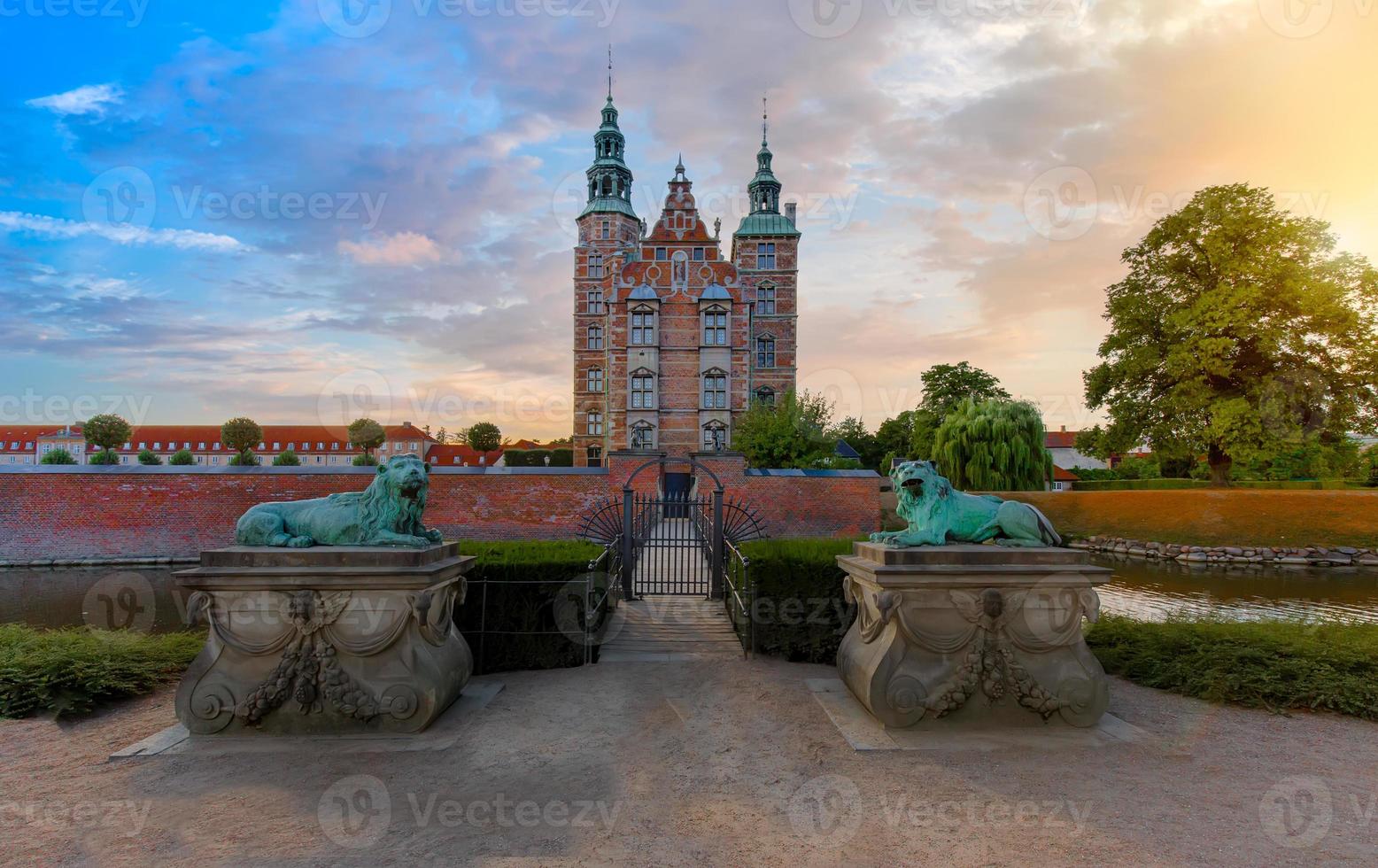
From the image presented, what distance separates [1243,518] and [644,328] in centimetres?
2476

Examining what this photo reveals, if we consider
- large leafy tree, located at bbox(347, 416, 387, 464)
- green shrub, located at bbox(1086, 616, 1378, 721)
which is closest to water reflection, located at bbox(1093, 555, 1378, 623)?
green shrub, located at bbox(1086, 616, 1378, 721)

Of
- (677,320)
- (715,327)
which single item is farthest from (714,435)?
(677,320)

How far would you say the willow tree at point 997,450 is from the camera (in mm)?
29203

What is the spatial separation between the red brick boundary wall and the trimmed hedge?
1286cm

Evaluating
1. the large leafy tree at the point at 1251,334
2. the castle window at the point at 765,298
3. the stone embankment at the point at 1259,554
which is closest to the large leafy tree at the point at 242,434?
the castle window at the point at 765,298

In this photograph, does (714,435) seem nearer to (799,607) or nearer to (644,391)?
(644,391)

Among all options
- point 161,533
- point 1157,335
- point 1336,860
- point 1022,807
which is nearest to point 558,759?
point 1022,807

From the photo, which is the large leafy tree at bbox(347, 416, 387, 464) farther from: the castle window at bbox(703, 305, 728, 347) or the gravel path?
the gravel path

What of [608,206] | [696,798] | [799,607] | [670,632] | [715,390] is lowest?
[670,632]

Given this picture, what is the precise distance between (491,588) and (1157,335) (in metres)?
27.3

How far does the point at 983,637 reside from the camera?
5.09 m

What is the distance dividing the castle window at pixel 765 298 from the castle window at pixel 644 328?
24.5 ft

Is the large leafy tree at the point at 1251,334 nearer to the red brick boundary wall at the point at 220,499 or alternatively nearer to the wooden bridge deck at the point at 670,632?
the red brick boundary wall at the point at 220,499

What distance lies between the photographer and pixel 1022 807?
3865 mm
